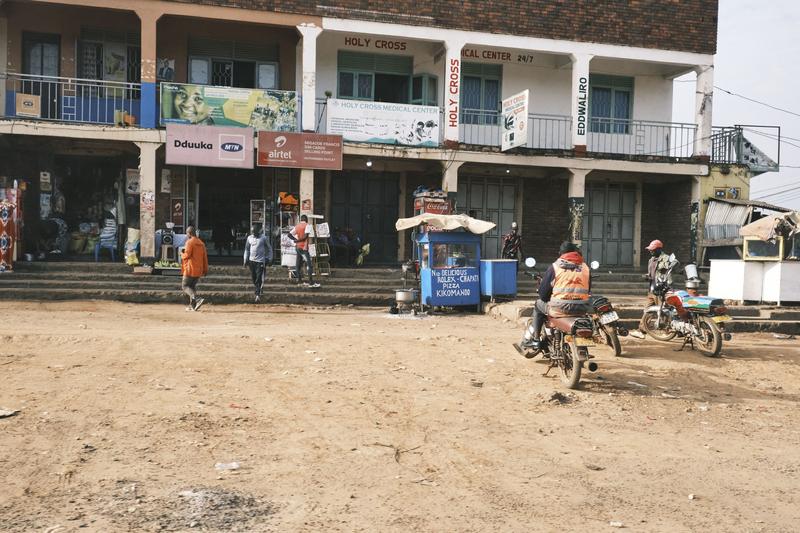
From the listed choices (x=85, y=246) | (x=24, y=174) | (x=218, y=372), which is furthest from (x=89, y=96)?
(x=218, y=372)

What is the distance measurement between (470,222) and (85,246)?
10.1 meters

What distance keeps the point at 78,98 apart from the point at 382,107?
7.56 metres

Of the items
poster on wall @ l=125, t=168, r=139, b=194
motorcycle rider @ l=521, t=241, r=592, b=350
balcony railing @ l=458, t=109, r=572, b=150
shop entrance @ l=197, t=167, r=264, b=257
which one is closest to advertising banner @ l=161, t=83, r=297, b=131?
shop entrance @ l=197, t=167, r=264, b=257

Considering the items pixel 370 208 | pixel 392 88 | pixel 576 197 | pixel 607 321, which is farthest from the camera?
pixel 370 208

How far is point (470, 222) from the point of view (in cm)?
1434

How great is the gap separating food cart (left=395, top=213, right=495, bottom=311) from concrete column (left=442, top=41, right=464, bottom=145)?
157 inches

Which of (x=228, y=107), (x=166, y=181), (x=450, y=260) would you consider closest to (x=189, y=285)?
(x=450, y=260)

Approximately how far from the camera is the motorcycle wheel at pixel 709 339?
31.6 feet

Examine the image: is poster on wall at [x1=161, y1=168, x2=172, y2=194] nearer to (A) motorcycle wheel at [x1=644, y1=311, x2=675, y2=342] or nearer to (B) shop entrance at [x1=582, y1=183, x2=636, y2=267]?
(B) shop entrance at [x1=582, y1=183, x2=636, y2=267]

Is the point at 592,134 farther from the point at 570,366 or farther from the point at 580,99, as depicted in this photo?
the point at 570,366

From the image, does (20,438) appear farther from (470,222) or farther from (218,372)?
(470,222)

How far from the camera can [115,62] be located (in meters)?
17.6

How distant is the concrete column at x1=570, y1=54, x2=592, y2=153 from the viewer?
1823 centimetres

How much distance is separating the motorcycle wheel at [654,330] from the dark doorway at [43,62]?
1448cm
